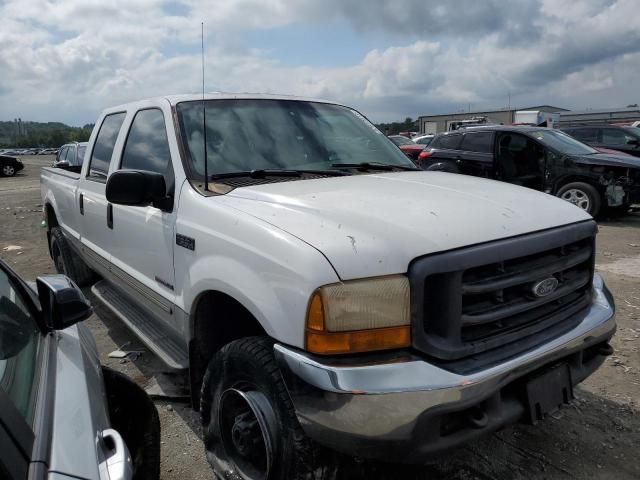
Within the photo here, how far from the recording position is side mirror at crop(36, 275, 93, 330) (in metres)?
1.79

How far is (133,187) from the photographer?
261 centimetres

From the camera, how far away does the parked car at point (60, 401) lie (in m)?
1.17

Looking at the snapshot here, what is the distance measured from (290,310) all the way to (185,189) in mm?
1132

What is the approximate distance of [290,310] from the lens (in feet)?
6.17

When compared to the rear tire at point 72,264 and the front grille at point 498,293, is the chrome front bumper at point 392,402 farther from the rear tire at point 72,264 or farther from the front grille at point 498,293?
the rear tire at point 72,264

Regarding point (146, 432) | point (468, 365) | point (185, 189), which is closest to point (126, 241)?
point (185, 189)

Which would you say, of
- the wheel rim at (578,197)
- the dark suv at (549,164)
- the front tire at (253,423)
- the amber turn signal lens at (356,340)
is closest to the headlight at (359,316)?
the amber turn signal lens at (356,340)

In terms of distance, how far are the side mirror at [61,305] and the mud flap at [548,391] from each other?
170 centimetres

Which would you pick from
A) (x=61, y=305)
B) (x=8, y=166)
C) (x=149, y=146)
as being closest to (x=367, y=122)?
(x=149, y=146)

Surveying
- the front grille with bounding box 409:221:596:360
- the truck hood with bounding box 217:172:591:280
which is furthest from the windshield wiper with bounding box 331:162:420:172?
the front grille with bounding box 409:221:596:360

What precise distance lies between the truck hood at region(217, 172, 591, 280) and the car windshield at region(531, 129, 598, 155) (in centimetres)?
769

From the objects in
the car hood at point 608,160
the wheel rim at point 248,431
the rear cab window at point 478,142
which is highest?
the rear cab window at point 478,142

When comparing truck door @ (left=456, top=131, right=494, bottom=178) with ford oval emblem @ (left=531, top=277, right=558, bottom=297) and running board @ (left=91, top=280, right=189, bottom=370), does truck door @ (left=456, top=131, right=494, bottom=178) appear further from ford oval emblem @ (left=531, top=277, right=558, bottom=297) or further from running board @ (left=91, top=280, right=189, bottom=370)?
ford oval emblem @ (left=531, top=277, right=558, bottom=297)

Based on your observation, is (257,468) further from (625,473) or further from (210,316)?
(625,473)
